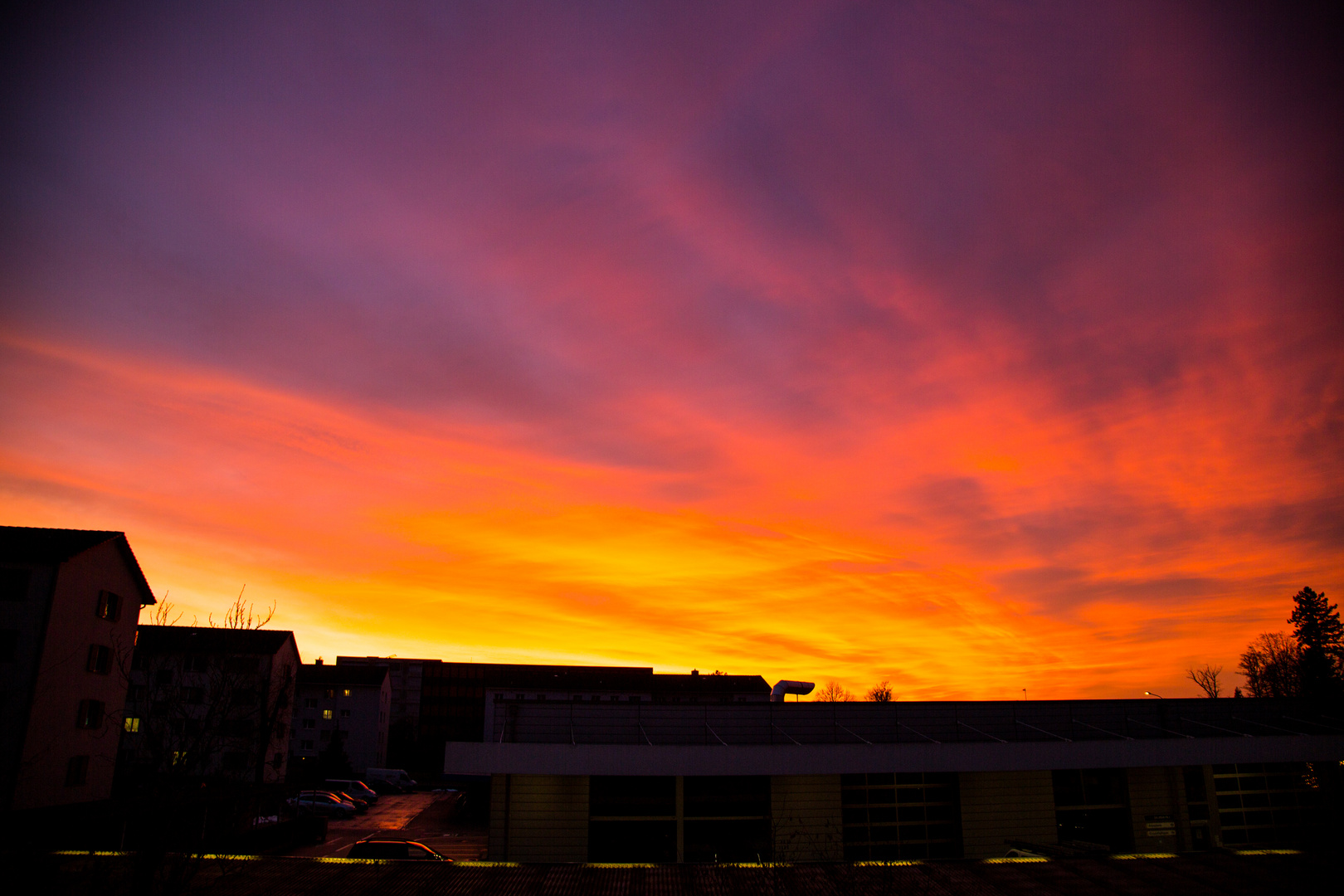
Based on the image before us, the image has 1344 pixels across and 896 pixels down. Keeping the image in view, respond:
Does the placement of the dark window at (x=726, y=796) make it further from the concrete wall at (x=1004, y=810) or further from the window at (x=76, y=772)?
the window at (x=76, y=772)

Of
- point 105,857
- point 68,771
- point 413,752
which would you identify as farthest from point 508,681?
point 105,857

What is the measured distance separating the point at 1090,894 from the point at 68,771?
42.6m

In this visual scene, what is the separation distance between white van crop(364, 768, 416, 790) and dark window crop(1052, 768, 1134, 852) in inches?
2676

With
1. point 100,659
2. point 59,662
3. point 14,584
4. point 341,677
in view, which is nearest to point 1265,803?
point 59,662

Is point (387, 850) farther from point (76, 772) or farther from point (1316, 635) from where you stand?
point (1316, 635)

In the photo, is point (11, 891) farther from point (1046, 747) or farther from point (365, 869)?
point (1046, 747)

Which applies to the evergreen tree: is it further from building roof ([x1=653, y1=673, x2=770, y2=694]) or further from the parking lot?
the parking lot

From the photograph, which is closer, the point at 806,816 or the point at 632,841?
the point at 632,841

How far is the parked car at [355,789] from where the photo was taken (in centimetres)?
6596

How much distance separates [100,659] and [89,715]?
2747mm

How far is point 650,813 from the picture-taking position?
2562 centimetres

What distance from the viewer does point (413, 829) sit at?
51344mm

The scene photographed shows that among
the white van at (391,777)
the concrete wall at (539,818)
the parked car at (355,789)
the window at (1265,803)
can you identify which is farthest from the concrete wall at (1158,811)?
the white van at (391,777)

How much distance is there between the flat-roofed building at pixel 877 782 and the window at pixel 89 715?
72.3ft
